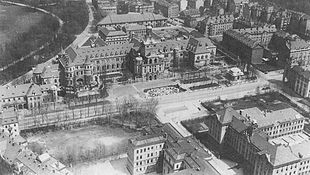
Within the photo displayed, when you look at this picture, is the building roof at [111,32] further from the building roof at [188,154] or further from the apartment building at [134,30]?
the building roof at [188,154]

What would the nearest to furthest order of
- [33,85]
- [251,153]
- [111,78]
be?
1. [251,153]
2. [33,85]
3. [111,78]

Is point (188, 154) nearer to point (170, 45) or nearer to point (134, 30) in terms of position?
point (170, 45)

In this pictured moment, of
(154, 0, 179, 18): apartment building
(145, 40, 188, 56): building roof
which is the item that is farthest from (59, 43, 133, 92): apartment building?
(154, 0, 179, 18): apartment building

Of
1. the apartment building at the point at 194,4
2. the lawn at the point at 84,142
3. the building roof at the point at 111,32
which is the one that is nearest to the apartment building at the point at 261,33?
the building roof at the point at 111,32

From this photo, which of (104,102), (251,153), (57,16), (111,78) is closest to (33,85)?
(104,102)

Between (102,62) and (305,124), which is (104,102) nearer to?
(102,62)

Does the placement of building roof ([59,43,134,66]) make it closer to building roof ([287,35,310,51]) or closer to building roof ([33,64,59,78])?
building roof ([33,64,59,78])

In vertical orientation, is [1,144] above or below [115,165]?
above
